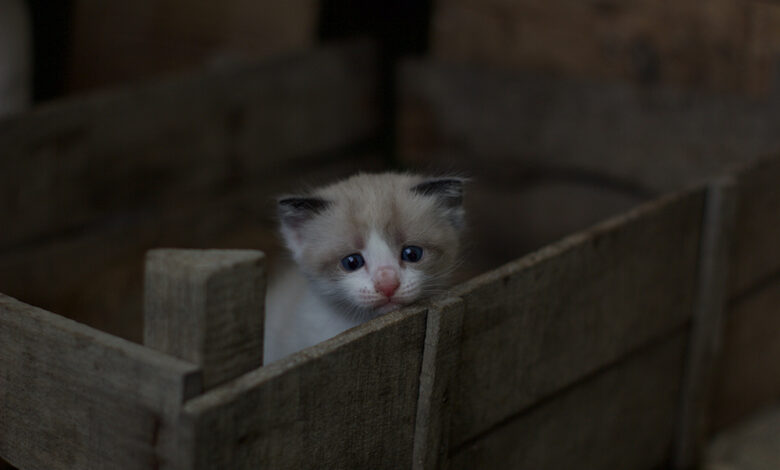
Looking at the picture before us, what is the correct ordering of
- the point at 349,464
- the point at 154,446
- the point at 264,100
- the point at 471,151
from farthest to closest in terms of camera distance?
the point at 471,151, the point at 264,100, the point at 349,464, the point at 154,446

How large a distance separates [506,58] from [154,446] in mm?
3091

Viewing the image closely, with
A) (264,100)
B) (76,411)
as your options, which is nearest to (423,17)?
(264,100)

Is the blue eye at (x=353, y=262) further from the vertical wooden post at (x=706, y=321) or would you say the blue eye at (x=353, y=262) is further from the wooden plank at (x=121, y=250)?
the vertical wooden post at (x=706, y=321)

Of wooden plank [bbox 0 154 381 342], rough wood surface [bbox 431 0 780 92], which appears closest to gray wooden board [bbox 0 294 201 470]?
wooden plank [bbox 0 154 381 342]

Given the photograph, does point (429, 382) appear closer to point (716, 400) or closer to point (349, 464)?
point (349, 464)

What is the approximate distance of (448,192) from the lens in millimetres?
2342

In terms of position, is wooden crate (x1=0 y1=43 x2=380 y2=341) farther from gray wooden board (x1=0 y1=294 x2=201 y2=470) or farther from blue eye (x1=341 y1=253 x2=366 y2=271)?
gray wooden board (x1=0 y1=294 x2=201 y2=470)

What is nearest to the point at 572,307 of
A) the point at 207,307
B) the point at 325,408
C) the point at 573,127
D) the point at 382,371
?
the point at 382,371

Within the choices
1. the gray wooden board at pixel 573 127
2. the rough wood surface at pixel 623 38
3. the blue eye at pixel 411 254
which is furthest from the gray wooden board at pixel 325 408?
the rough wood surface at pixel 623 38

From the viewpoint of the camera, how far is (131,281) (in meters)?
3.25

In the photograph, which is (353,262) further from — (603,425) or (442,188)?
(603,425)

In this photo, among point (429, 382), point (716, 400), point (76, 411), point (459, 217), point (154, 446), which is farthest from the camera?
point (716, 400)

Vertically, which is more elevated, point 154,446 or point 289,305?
point 154,446

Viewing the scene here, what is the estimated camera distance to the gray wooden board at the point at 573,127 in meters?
3.53
